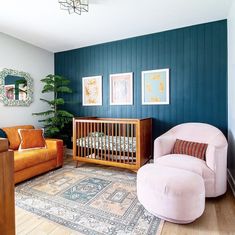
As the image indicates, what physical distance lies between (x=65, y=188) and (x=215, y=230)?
5.89 ft

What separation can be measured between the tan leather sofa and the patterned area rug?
0.42 feet

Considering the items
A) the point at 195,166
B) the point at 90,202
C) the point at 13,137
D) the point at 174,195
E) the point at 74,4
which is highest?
the point at 74,4

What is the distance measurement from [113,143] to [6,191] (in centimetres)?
227

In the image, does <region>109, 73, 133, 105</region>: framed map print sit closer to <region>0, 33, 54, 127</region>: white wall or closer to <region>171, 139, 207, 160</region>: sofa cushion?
<region>171, 139, 207, 160</region>: sofa cushion

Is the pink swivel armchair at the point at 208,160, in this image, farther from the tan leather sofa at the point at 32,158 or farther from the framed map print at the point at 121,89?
the tan leather sofa at the point at 32,158

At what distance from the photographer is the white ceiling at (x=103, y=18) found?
7.86 feet

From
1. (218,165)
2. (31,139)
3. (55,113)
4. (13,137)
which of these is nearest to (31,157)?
(31,139)

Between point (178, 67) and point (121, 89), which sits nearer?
point (178, 67)

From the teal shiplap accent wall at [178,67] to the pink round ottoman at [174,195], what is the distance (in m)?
1.61

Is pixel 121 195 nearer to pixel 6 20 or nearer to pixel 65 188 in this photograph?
pixel 65 188

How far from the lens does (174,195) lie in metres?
1.56

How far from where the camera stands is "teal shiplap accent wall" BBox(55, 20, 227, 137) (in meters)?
2.87

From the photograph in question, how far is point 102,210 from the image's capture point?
188 centimetres

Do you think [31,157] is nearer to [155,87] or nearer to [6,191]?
[6,191]
